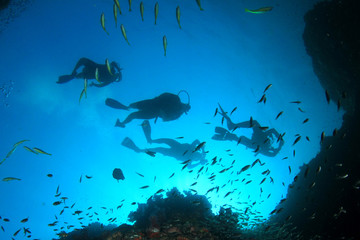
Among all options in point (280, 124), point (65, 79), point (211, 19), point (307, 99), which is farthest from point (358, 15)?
point (280, 124)

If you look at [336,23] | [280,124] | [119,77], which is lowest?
[119,77]

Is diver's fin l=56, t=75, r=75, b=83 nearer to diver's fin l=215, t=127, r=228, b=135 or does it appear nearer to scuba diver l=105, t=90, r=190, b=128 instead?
scuba diver l=105, t=90, r=190, b=128

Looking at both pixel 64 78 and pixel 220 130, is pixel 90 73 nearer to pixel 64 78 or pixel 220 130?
pixel 64 78

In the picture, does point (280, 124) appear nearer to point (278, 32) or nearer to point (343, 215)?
point (278, 32)

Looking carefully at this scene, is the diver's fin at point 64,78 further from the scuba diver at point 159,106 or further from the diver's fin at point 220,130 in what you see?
the diver's fin at point 220,130

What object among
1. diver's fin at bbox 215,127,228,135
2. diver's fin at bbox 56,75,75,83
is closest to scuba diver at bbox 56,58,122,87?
diver's fin at bbox 56,75,75,83

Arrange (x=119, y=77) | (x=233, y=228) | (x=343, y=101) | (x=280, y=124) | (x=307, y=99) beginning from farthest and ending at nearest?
(x=280, y=124) → (x=307, y=99) → (x=343, y=101) → (x=119, y=77) → (x=233, y=228)

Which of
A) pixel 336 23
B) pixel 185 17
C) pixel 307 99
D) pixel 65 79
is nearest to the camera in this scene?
pixel 65 79

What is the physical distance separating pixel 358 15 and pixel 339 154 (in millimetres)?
9698

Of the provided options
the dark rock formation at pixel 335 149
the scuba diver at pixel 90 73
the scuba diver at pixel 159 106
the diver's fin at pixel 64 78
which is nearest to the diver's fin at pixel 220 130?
the scuba diver at pixel 159 106

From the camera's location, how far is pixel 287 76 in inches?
1123

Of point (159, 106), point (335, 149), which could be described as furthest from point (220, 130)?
point (335, 149)

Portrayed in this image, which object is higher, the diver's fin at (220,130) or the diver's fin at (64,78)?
the diver's fin at (220,130)

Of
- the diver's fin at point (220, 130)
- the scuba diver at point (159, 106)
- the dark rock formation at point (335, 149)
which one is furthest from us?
the diver's fin at point (220, 130)
